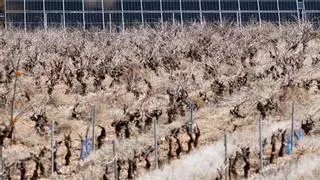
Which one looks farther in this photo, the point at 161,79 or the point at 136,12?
the point at 136,12

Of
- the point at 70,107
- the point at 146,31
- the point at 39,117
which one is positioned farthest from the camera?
the point at 146,31

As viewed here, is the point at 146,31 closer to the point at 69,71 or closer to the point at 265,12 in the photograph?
the point at 69,71

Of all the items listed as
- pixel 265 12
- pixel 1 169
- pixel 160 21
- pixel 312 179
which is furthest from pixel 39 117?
pixel 265 12

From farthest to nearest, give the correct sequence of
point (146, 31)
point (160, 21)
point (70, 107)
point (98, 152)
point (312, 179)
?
1. point (160, 21)
2. point (146, 31)
3. point (70, 107)
4. point (98, 152)
5. point (312, 179)

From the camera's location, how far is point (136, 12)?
99.5 ft

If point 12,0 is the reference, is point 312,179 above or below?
below

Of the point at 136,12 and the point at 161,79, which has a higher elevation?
the point at 136,12

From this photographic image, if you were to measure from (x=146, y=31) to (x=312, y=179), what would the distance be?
1299cm

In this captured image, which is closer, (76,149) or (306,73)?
(76,149)

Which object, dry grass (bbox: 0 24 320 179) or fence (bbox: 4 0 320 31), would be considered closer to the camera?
dry grass (bbox: 0 24 320 179)

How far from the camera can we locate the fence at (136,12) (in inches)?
1171

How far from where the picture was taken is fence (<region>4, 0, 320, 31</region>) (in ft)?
97.6

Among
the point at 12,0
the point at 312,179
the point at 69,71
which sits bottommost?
the point at 312,179

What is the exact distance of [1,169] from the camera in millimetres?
16922
